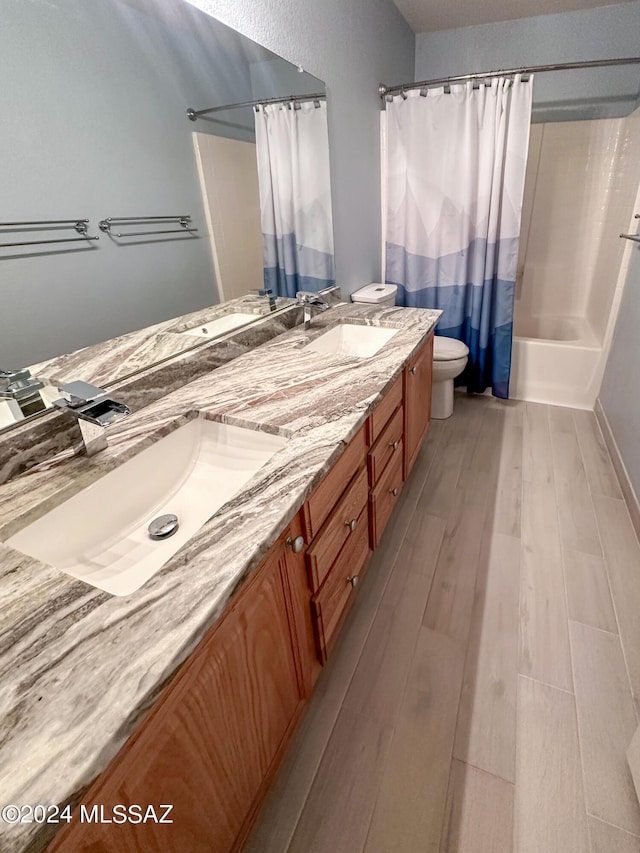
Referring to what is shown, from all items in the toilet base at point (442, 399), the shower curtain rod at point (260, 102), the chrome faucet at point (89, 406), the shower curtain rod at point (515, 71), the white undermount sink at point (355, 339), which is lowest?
the toilet base at point (442, 399)

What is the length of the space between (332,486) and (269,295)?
0.93 metres

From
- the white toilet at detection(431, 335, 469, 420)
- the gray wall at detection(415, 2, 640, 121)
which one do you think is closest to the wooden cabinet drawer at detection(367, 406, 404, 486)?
the white toilet at detection(431, 335, 469, 420)

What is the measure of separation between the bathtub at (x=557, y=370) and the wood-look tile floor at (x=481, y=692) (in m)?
0.88

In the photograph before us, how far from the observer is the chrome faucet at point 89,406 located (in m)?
0.85

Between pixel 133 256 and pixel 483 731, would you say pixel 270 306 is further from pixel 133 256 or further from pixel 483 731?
pixel 483 731

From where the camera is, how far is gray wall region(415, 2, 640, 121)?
2.44m

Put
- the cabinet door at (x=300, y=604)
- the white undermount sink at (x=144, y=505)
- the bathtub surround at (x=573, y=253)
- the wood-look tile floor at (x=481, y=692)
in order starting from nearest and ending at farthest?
1. the white undermount sink at (x=144, y=505)
2. the cabinet door at (x=300, y=604)
3. the wood-look tile floor at (x=481, y=692)
4. the bathtub surround at (x=573, y=253)

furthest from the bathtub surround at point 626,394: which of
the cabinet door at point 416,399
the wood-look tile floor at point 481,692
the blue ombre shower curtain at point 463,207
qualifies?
the cabinet door at point 416,399

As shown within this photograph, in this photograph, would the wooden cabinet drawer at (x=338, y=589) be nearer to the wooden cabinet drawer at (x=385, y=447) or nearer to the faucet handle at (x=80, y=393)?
the wooden cabinet drawer at (x=385, y=447)

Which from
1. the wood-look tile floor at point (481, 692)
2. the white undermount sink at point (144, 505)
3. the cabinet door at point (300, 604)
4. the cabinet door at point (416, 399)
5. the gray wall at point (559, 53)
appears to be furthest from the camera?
the gray wall at point (559, 53)

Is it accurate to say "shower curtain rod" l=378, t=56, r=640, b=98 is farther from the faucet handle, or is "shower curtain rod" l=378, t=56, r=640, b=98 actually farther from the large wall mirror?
the faucet handle

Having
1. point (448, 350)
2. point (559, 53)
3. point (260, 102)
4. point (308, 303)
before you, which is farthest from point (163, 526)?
point (559, 53)

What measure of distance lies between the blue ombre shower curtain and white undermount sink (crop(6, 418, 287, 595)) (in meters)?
2.10

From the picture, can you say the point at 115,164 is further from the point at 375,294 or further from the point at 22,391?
the point at 375,294
